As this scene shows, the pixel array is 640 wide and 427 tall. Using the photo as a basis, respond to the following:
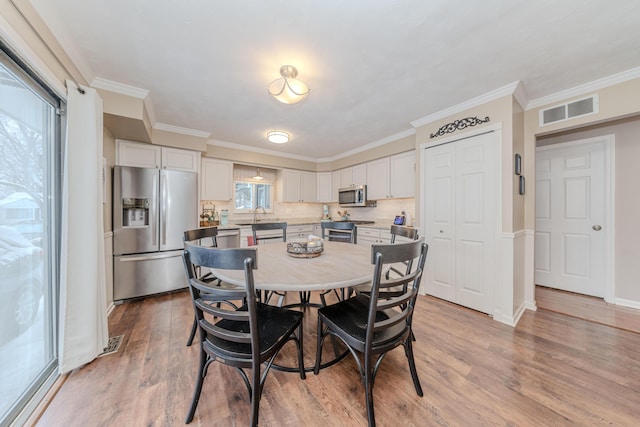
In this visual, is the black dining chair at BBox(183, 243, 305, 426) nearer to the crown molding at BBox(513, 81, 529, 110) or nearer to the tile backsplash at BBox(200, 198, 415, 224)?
the crown molding at BBox(513, 81, 529, 110)

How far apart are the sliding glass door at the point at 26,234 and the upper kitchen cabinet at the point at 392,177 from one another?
3964mm

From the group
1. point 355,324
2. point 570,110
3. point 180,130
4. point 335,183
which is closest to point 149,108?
point 180,130

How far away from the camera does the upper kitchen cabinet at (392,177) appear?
3.71 metres

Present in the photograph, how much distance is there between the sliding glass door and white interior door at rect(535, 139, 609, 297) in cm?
532

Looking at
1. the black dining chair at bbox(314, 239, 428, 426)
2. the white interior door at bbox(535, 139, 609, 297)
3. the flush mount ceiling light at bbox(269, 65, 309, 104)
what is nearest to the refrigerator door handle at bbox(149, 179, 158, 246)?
the flush mount ceiling light at bbox(269, 65, 309, 104)

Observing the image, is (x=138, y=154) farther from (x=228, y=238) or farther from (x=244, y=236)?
(x=244, y=236)

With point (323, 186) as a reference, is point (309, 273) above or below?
below

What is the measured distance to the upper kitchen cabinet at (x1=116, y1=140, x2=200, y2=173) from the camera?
9.87 ft

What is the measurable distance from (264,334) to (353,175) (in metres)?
3.93

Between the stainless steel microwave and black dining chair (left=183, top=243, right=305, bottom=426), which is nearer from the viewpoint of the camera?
black dining chair (left=183, top=243, right=305, bottom=426)

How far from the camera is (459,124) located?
2699mm

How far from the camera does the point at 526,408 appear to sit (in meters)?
1.32

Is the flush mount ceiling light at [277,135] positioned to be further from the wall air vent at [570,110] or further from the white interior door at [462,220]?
the wall air vent at [570,110]

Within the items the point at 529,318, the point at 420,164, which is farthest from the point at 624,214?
the point at 420,164
